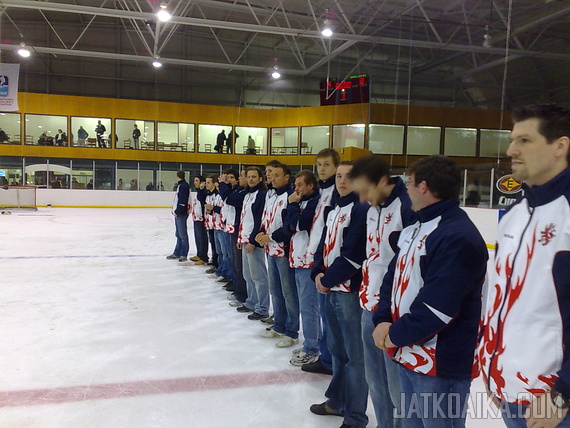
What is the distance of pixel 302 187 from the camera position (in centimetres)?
326

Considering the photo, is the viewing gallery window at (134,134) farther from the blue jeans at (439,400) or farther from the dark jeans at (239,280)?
the blue jeans at (439,400)

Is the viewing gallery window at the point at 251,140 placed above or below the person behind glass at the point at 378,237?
above

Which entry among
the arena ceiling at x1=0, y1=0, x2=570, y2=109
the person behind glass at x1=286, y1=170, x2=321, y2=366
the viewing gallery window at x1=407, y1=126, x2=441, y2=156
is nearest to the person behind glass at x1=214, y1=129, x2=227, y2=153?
the arena ceiling at x1=0, y1=0, x2=570, y2=109

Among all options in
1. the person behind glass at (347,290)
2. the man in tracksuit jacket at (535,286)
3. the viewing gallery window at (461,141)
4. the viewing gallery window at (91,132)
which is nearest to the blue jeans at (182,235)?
the person behind glass at (347,290)

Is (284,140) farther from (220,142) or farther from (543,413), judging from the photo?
(543,413)

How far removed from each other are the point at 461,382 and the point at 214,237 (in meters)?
5.61

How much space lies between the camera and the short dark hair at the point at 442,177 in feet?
4.97

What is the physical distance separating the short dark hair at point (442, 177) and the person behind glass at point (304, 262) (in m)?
1.65

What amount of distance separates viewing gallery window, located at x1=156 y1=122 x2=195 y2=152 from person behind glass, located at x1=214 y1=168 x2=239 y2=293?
60.9ft

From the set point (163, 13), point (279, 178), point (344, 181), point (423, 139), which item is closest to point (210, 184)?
point (279, 178)

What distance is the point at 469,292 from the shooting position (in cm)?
146

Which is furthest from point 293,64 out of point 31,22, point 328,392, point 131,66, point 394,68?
point 328,392

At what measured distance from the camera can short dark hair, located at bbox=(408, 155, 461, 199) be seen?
151cm

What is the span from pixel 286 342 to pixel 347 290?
5.14ft
